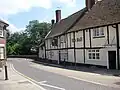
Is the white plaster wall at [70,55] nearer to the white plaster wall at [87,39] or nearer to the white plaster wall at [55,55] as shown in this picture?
the white plaster wall at [87,39]

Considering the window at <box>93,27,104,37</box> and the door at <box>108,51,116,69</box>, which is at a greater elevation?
the window at <box>93,27,104,37</box>

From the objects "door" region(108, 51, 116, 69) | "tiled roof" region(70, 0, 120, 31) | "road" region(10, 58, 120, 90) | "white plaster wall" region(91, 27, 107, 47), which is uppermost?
"tiled roof" region(70, 0, 120, 31)

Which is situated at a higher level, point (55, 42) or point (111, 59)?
point (55, 42)

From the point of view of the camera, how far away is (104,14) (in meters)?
30.0

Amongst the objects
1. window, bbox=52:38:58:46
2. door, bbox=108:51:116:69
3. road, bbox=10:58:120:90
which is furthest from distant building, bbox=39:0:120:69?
road, bbox=10:58:120:90

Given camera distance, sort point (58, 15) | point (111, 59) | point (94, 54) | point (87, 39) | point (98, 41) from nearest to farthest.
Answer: point (111, 59) → point (98, 41) → point (94, 54) → point (87, 39) → point (58, 15)

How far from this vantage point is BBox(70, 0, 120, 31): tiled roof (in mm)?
27377

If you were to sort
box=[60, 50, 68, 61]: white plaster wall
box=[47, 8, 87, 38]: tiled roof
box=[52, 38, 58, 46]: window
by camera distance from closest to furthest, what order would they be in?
box=[47, 8, 87, 38]: tiled roof < box=[60, 50, 68, 61]: white plaster wall < box=[52, 38, 58, 46]: window

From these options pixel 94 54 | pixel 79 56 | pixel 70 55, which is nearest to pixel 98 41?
pixel 94 54

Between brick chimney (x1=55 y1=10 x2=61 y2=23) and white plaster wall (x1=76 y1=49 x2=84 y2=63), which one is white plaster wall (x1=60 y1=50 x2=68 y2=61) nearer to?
white plaster wall (x1=76 y1=49 x2=84 y2=63)

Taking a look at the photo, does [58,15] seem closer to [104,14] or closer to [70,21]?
[70,21]

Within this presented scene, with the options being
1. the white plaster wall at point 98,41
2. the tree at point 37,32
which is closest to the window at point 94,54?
the white plaster wall at point 98,41

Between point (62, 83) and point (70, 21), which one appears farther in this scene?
point (70, 21)

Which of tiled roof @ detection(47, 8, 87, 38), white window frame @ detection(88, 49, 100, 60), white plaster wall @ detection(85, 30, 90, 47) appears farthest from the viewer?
tiled roof @ detection(47, 8, 87, 38)
